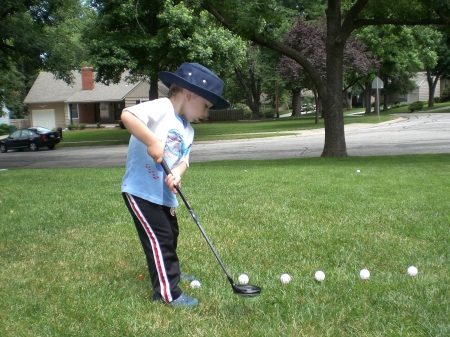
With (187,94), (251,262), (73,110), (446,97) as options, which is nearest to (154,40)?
(251,262)

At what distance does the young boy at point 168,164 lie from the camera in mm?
3555

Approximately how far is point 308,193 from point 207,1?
893 centimetres

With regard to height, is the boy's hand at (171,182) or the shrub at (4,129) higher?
the shrub at (4,129)

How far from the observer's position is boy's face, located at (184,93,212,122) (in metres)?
3.68

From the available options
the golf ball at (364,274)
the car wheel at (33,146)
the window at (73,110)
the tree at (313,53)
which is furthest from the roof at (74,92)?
the golf ball at (364,274)

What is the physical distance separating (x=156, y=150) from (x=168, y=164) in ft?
1.16

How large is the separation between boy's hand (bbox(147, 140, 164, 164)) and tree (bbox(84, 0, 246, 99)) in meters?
21.3

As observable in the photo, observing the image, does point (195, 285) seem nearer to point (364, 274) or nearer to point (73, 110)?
point (364, 274)

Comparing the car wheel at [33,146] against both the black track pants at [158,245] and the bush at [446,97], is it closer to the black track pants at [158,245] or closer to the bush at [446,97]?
the black track pants at [158,245]

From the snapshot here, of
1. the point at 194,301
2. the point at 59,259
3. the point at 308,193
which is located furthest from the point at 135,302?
the point at 308,193

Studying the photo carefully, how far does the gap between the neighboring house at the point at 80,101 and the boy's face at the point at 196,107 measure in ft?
152

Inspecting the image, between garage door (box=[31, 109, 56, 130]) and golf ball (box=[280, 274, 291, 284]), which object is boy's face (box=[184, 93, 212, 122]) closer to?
golf ball (box=[280, 274, 291, 284])

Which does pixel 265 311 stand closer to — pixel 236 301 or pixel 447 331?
pixel 236 301

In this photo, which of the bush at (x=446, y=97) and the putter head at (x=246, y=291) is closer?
the putter head at (x=246, y=291)
